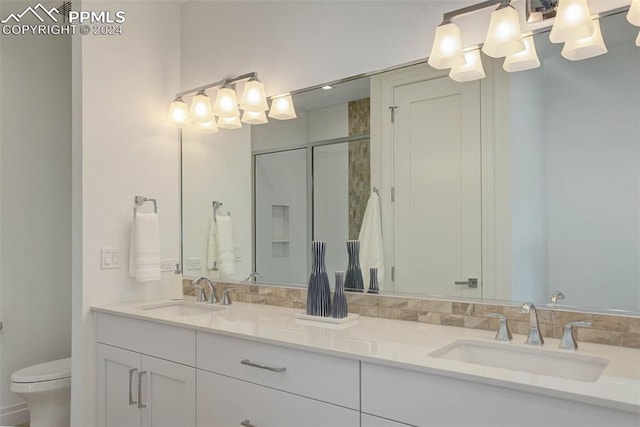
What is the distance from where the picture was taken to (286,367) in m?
1.62

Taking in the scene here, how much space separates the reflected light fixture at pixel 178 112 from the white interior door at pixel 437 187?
1.27 meters

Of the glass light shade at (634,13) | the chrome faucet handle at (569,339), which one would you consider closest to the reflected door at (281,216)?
the chrome faucet handle at (569,339)

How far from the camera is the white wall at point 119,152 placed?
248 cm

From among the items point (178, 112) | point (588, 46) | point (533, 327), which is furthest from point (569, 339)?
point (178, 112)

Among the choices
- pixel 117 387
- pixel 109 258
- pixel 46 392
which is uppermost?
pixel 109 258

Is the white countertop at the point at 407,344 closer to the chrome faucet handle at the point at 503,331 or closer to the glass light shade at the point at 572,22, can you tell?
the chrome faucet handle at the point at 503,331

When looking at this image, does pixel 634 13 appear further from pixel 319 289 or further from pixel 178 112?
pixel 178 112

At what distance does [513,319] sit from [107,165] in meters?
2.06

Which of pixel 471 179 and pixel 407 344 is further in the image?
pixel 471 179

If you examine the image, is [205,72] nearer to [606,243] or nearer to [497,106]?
A: [497,106]

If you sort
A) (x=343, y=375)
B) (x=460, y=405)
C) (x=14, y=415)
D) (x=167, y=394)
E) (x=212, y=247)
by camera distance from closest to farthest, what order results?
(x=460, y=405) → (x=343, y=375) → (x=167, y=394) → (x=212, y=247) → (x=14, y=415)

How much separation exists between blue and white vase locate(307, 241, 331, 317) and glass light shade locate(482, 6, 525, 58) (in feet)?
3.35

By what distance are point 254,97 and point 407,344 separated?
1.50 m

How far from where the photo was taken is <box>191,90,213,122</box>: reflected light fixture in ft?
8.95
